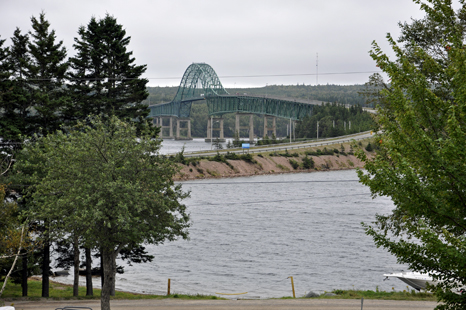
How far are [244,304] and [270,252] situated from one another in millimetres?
18069

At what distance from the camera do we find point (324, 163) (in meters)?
109

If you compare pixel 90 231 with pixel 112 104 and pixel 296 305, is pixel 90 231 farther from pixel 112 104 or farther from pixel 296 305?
pixel 112 104

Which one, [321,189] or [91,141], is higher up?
[91,141]

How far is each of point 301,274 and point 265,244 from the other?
29.8 feet

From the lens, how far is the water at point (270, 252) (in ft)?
107

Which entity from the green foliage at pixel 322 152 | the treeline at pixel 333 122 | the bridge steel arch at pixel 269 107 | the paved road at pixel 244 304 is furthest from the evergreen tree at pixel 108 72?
the bridge steel arch at pixel 269 107

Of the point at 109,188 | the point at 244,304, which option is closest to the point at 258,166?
the point at 244,304

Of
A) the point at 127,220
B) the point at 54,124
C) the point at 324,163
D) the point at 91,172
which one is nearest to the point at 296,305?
the point at 127,220

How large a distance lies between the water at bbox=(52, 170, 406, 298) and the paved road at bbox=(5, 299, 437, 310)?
696 cm

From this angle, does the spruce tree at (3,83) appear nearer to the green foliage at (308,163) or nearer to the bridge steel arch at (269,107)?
the green foliage at (308,163)

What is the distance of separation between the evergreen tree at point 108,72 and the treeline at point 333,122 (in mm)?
105973

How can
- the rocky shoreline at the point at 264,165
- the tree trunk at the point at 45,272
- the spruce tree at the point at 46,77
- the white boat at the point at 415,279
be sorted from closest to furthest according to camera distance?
the tree trunk at the point at 45,272 < the white boat at the point at 415,279 < the spruce tree at the point at 46,77 < the rocky shoreline at the point at 264,165

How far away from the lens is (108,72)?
4397cm

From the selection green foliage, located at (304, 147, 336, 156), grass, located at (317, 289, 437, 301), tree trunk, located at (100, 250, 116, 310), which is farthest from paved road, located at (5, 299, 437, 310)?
green foliage, located at (304, 147, 336, 156)
